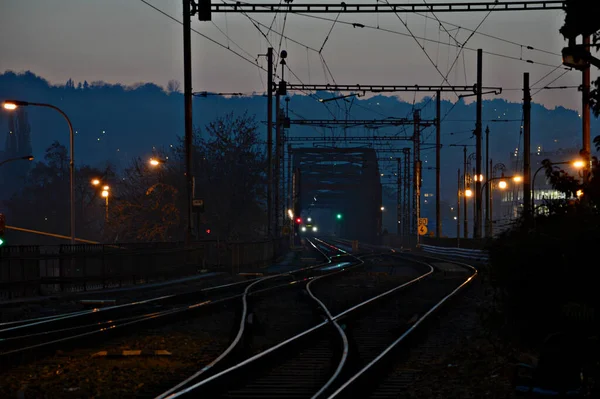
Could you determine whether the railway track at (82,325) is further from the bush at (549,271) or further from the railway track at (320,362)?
the bush at (549,271)

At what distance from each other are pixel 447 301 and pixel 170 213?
41.6 metres

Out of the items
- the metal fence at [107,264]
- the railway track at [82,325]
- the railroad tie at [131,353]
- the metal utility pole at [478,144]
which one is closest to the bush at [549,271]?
the railroad tie at [131,353]

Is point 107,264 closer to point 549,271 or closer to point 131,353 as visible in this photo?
point 131,353

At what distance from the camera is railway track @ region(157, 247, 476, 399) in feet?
34.5

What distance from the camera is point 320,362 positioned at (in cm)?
1337

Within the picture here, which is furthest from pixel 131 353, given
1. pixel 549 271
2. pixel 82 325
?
pixel 549 271

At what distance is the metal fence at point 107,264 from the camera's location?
26141mm

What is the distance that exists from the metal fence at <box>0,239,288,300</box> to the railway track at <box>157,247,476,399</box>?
11079 mm

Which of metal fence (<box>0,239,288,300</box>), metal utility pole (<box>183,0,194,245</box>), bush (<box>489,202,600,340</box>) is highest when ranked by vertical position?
metal utility pole (<box>183,0,194,245</box>)

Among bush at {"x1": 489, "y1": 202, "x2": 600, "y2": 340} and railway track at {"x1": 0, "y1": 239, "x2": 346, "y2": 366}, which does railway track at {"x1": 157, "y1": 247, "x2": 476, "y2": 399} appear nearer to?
bush at {"x1": 489, "y1": 202, "x2": 600, "y2": 340}

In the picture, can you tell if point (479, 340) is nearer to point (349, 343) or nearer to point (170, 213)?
point (349, 343)

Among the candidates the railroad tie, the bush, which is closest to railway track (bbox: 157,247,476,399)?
the railroad tie

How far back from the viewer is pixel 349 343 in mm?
14484

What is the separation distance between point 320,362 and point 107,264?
19.8 m
